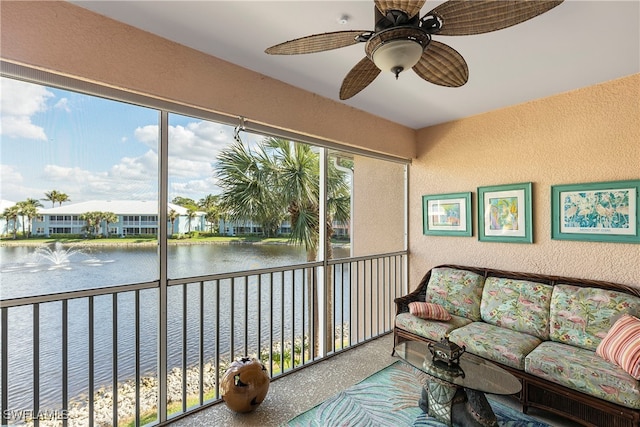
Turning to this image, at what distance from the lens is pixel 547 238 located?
2865 millimetres

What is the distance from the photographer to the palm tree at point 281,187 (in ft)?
8.05

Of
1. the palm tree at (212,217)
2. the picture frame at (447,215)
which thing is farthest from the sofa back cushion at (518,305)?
the palm tree at (212,217)

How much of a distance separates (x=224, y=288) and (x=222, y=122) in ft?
4.39

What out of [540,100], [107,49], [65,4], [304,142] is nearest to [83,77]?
[107,49]

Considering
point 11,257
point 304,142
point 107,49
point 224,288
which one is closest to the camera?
point 11,257

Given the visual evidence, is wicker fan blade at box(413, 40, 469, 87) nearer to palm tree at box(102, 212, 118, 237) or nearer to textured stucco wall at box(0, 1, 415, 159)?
textured stucco wall at box(0, 1, 415, 159)

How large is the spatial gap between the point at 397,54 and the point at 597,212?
2.49m

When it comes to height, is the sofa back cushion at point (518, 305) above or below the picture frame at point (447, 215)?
below

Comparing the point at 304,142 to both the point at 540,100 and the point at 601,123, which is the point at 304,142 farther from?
the point at 601,123

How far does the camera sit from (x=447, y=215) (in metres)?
3.58

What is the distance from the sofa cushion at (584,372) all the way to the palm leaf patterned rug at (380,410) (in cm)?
36

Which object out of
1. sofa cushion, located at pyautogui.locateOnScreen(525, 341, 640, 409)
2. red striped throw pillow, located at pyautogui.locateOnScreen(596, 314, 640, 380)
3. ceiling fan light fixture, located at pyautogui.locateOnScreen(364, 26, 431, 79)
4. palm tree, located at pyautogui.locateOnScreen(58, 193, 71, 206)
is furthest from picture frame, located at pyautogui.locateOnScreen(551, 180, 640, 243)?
palm tree, located at pyautogui.locateOnScreen(58, 193, 71, 206)

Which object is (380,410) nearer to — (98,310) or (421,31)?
(98,310)

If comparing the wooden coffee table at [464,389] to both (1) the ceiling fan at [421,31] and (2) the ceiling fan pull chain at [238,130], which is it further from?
(2) the ceiling fan pull chain at [238,130]
